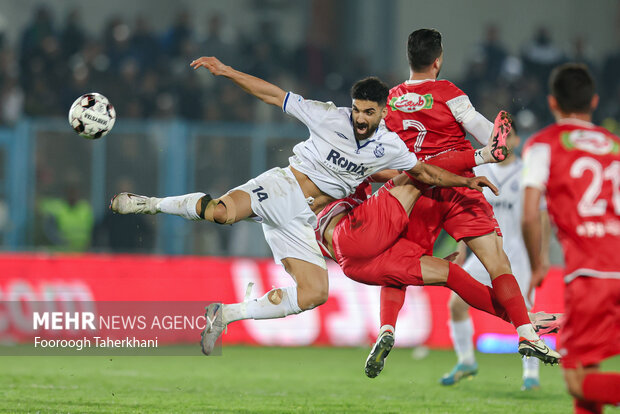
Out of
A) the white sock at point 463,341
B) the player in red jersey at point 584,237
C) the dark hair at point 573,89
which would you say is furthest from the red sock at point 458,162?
the white sock at point 463,341

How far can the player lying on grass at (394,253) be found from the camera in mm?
7562

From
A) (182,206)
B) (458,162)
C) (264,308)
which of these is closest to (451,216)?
(458,162)

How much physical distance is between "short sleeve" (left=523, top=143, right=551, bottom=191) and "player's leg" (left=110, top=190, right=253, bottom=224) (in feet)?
9.72

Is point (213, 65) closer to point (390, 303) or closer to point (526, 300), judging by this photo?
point (390, 303)

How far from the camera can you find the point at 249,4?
2273 cm

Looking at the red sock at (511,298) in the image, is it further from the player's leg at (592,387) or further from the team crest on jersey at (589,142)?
the team crest on jersey at (589,142)

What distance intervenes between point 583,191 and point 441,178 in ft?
8.09

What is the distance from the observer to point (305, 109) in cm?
755

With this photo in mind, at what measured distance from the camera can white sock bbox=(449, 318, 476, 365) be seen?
31.3 ft

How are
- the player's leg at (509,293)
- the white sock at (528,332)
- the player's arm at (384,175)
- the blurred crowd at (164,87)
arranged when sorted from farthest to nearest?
the blurred crowd at (164,87) < the player's arm at (384,175) < the white sock at (528,332) < the player's leg at (509,293)

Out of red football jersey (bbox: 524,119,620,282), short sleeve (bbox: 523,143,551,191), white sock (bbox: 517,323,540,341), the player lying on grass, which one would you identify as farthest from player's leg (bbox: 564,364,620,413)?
the player lying on grass

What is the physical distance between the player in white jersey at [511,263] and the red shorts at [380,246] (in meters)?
1.78

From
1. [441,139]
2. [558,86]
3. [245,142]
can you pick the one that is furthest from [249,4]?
[558,86]

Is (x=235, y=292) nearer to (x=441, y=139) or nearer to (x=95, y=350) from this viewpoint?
(x=95, y=350)
